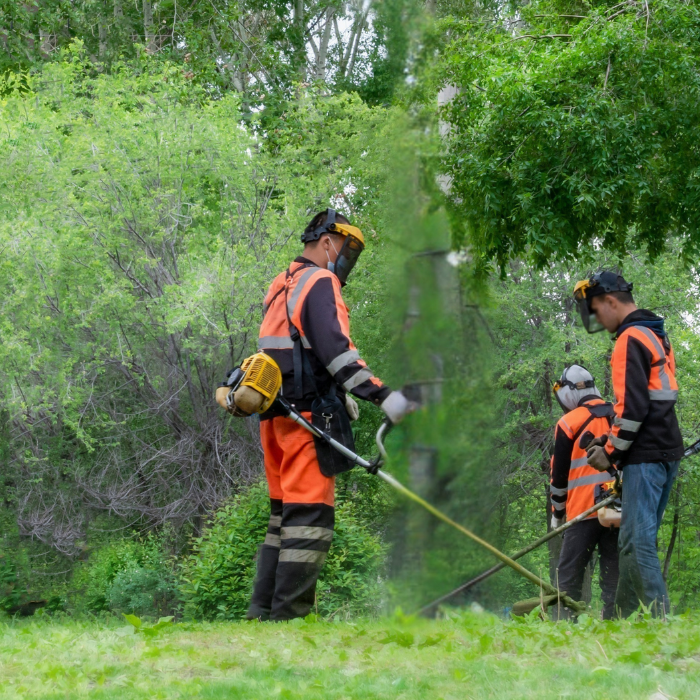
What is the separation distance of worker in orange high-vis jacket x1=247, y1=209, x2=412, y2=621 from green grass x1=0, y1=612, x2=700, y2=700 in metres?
0.85

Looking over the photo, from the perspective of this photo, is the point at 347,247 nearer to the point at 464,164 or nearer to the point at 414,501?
the point at 414,501

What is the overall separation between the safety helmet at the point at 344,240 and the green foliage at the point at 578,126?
2943mm

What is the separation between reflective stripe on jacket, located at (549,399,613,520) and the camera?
6984 millimetres

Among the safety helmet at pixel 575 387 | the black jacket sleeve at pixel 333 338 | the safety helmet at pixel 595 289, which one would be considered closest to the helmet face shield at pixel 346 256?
the black jacket sleeve at pixel 333 338

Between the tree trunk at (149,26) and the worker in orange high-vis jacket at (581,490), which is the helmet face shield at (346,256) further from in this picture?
the tree trunk at (149,26)

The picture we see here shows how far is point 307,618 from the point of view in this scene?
470cm

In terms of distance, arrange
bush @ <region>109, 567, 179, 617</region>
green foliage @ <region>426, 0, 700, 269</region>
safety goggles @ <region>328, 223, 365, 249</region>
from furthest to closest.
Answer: bush @ <region>109, 567, 179, 617</region>, green foliage @ <region>426, 0, 700, 269</region>, safety goggles @ <region>328, 223, 365, 249</region>

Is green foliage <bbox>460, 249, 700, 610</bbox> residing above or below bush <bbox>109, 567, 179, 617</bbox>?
above

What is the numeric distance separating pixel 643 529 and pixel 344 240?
2313 millimetres

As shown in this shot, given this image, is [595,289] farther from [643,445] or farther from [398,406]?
[398,406]

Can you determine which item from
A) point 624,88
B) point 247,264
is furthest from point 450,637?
point 247,264

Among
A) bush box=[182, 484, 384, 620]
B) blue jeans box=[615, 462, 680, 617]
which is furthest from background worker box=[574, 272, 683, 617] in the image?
bush box=[182, 484, 384, 620]

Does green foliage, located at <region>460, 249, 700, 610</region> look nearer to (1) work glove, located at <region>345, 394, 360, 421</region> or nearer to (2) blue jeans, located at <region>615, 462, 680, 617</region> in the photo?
(2) blue jeans, located at <region>615, 462, 680, 617</region>

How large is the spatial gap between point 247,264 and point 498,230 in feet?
10.3
